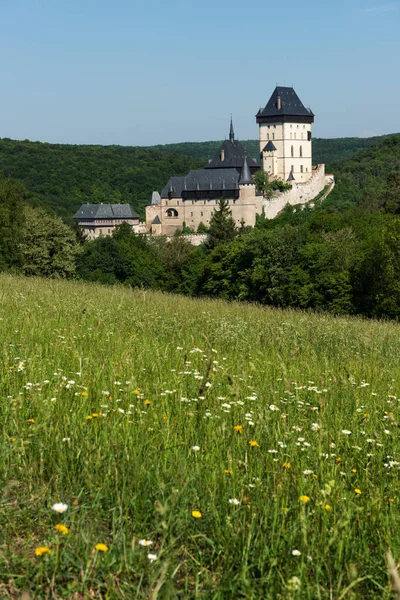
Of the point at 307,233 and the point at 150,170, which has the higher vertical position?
the point at 150,170

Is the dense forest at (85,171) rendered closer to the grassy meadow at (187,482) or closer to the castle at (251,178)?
the castle at (251,178)

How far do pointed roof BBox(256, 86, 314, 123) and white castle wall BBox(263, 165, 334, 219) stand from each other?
1033 centimetres

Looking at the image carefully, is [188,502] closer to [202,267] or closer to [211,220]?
[202,267]

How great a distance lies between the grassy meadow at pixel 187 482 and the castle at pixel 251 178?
8082cm

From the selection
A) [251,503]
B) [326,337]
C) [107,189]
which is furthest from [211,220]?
[251,503]

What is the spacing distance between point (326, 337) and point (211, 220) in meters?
78.9

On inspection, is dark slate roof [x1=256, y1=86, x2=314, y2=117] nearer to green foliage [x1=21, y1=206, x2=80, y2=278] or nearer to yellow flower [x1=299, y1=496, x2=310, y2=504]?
green foliage [x1=21, y1=206, x2=80, y2=278]

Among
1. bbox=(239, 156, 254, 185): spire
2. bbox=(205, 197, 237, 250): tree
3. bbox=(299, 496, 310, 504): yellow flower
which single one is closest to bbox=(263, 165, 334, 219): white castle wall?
bbox=(239, 156, 254, 185): spire

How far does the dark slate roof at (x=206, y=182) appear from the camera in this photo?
8981cm

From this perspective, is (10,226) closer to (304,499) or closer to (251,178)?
(304,499)

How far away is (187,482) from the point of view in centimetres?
286

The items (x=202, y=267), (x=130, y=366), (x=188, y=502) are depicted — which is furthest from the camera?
(x=202, y=267)

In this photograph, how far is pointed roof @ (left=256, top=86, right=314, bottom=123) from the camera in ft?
359

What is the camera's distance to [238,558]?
100 inches
